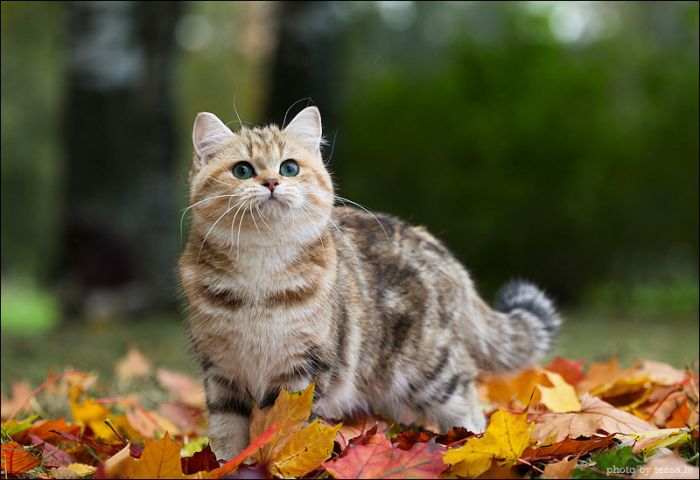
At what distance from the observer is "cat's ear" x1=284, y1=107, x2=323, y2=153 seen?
274 centimetres

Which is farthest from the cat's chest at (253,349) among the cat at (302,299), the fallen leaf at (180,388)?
the fallen leaf at (180,388)

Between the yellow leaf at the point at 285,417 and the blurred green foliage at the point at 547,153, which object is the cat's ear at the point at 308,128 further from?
the blurred green foliage at the point at 547,153

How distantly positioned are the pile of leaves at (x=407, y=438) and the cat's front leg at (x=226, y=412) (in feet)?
0.39

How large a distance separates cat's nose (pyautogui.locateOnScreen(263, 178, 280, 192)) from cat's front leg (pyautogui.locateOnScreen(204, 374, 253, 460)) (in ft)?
2.07

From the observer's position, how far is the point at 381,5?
14.3 m

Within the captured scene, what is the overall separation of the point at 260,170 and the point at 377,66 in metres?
8.75

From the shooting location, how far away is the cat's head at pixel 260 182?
245cm

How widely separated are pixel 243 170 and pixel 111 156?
14.1 feet

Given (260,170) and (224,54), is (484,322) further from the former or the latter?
(224,54)

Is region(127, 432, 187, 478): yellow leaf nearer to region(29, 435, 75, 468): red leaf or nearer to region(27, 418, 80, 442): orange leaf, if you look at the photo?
region(29, 435, 75, 468): red leaf

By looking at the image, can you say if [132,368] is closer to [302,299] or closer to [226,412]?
[226,412]

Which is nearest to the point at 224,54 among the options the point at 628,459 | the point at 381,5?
the point at 381,5

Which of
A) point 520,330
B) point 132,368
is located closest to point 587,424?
point 520,330

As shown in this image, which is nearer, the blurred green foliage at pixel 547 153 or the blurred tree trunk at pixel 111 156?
the blurred tree trunk at pixel 111 156
